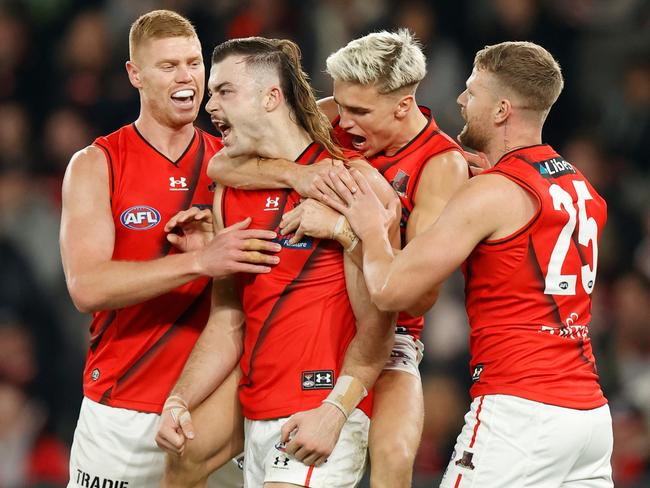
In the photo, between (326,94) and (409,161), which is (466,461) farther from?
(326,94)

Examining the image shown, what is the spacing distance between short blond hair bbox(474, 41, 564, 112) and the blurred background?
4.29 metres

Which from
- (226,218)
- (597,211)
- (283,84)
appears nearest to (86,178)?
(226,218)

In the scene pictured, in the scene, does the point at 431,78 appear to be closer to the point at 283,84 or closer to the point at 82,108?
the point at 82,108

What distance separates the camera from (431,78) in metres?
9.97

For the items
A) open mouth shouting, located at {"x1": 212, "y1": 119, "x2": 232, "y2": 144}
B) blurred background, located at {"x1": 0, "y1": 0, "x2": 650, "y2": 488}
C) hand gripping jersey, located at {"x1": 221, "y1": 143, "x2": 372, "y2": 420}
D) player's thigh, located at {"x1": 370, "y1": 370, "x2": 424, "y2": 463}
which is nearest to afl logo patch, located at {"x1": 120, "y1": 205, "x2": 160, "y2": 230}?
open mouth shouting, located at {"x1": 212, "y1": 119, "x2": 232, "y2": 144}

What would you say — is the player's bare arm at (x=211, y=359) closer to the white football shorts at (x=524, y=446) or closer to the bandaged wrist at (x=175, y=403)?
the bandaged wrist at (x=175, y=403)

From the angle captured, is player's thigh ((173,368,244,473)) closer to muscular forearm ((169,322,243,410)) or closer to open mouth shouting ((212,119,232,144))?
muscular forearm ((169,322,243,410))

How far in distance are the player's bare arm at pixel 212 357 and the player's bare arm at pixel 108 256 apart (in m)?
0.21

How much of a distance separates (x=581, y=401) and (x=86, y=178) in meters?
2.41

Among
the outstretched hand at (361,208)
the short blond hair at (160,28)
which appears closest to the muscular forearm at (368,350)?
the outstretched hand at (361,208)

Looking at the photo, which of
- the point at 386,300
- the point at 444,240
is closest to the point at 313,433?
the point at 386,300

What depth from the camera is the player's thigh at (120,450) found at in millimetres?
5422

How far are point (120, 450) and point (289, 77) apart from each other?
6.37ft

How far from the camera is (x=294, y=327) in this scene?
4.71 meters
